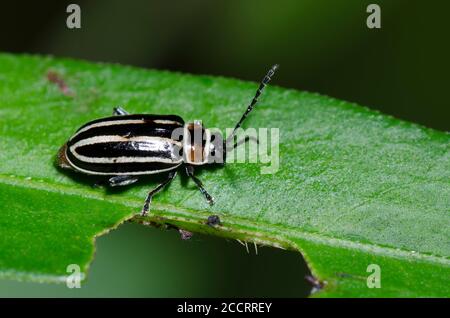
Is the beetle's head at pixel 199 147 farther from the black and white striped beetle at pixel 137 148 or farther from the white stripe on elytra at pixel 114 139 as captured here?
the white stripe on elytra at pixel 114 139

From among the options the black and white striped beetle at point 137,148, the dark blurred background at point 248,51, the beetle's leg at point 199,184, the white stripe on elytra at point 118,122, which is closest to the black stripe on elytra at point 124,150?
the black and white striped beetle at point 137,148

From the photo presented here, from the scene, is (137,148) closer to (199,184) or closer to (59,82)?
(199,184)

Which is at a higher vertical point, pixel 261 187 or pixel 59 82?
pixel 59 82

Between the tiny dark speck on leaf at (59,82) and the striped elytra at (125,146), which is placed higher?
the tiny dark speck on leaf at (59,82)

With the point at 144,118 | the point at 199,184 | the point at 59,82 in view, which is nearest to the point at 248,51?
the point at 59,82

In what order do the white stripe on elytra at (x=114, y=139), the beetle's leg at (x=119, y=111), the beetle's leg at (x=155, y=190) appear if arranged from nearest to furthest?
the beetle's leg at (x=155, y=190) < the white stripe on elytra at (x=114, y=139) < the beetle's leg at (x=119, y=111)

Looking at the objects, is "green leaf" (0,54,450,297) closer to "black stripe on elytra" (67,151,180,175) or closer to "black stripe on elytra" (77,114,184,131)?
"black stripe on elytra" (67,151,180,175)

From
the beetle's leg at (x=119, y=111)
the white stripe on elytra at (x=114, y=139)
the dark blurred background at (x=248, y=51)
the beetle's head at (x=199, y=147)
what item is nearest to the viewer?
the white stripe on elytra at (x=114, y=139)
